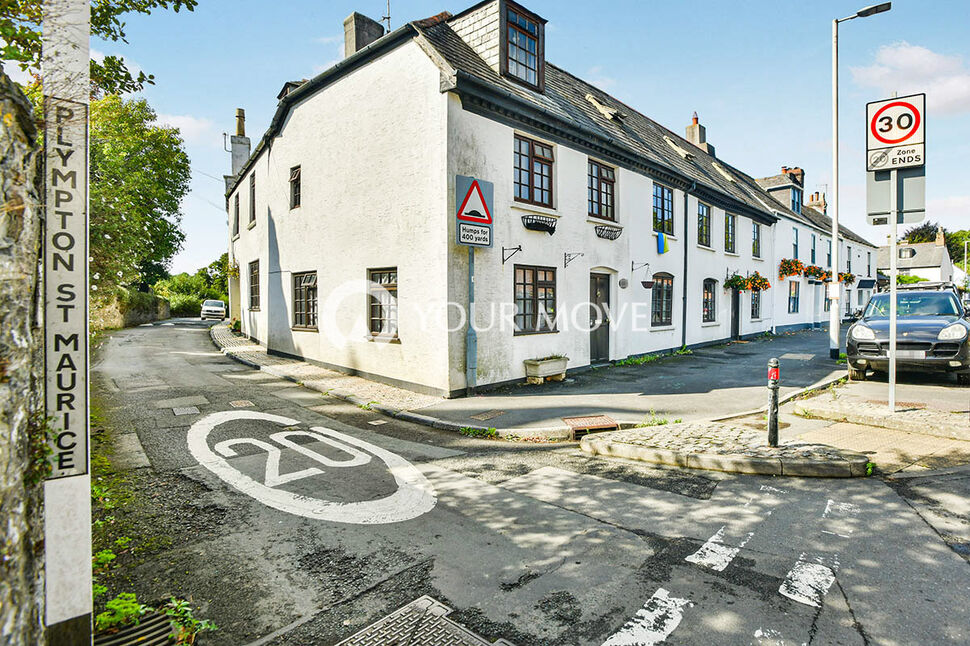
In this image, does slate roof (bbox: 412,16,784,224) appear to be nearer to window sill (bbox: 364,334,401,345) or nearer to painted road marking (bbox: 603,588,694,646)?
window sill (bbox: 364,334,401,345)

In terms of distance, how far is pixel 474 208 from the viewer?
34.2 ft

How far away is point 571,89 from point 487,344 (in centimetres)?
1073

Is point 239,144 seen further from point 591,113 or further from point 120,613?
point 120,613

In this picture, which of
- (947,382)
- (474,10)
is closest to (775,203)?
(947,382)

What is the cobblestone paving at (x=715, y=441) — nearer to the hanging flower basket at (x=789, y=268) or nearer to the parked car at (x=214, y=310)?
the hanging flower basket at (x=789, y=268)

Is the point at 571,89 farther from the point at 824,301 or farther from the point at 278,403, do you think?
the point at 824,301

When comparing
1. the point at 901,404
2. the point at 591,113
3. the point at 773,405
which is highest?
the point at 591,113

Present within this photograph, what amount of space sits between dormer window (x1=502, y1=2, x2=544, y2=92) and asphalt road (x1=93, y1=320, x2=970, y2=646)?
10020 mm

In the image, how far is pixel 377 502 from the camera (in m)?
4.96

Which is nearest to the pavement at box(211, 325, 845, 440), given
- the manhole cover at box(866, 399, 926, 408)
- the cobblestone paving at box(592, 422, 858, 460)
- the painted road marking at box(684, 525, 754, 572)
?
the cobblestone paving at box(592, 422, 858, 460)

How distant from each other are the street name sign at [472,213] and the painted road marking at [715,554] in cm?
741

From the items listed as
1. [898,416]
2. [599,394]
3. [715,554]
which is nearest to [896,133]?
[898,416]

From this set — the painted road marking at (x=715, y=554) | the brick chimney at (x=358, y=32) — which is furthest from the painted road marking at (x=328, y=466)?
the brick chimney at (x=358, y=32)

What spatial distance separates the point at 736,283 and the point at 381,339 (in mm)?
16305
